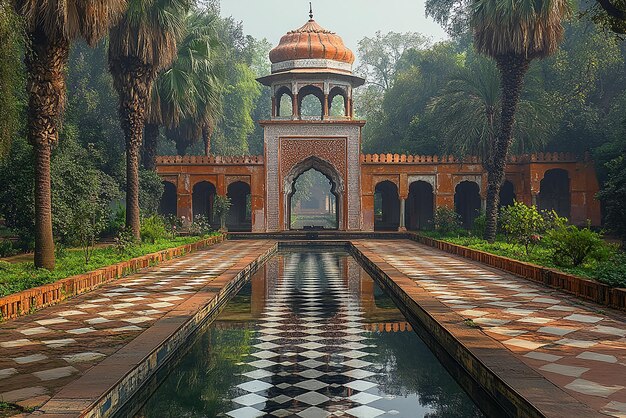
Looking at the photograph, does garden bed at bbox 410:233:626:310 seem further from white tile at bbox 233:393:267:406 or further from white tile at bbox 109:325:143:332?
white tile at bbox 109:325:143:332

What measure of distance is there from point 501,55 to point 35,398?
17.3 meters

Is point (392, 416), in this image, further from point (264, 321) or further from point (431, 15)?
point (431, 15)

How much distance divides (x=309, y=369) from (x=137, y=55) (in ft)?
42.1

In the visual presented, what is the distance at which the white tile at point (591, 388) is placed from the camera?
477 centimetres

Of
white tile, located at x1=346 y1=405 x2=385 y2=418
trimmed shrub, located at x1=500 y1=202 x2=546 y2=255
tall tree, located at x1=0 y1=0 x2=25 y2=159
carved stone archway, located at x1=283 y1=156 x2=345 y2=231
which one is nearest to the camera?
white tile, located at x1=346 y1=405 x2=385 y2=418

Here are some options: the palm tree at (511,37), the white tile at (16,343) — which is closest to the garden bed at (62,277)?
the white tile at (16,343)

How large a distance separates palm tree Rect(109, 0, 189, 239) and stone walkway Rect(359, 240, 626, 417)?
8972 millimetres

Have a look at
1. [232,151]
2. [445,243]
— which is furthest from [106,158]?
[232,151]

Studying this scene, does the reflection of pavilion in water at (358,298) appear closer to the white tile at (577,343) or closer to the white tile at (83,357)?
the white tile at (577,343)

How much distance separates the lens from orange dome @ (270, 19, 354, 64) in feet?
102

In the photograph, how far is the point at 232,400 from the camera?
554 centimetres

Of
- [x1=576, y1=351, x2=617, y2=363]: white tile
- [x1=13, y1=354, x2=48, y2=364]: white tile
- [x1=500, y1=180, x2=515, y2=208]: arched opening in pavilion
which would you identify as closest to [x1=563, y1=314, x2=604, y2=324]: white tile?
[x1=576, y1=351, x2=617, y2=363]: white tile

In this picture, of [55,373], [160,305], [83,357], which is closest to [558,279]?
[160,305]

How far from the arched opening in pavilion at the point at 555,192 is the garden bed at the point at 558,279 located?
1491cm
